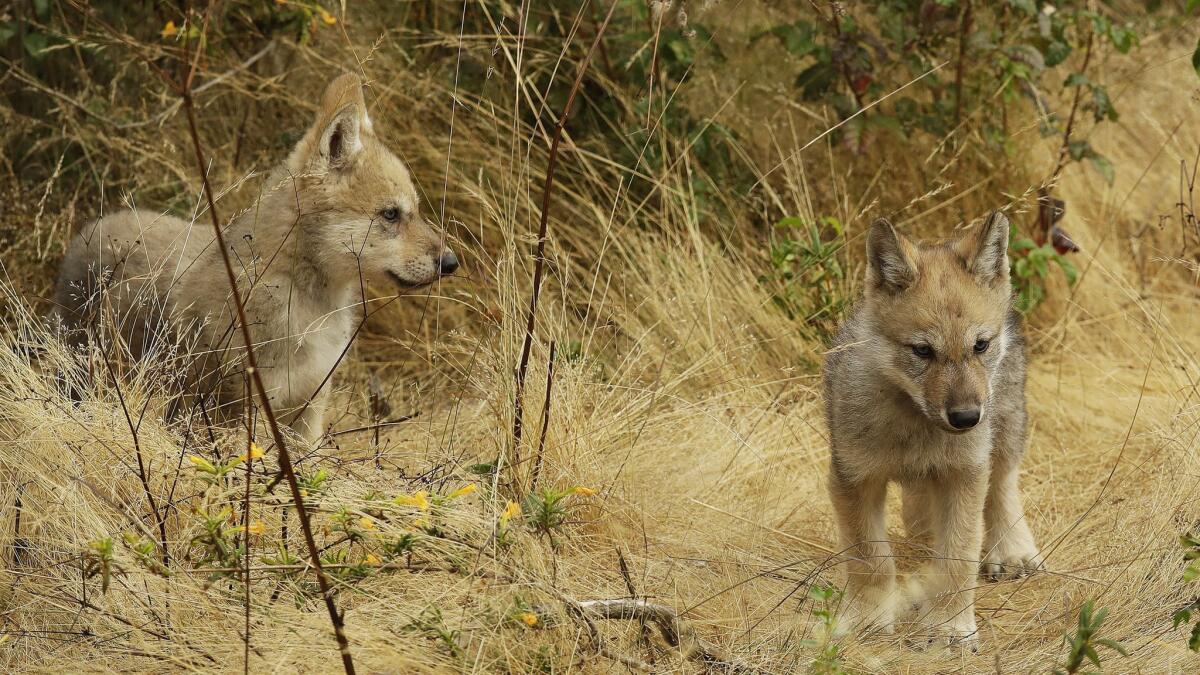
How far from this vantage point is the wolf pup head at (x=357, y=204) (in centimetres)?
532

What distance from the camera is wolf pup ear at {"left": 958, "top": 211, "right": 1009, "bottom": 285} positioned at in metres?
4.17

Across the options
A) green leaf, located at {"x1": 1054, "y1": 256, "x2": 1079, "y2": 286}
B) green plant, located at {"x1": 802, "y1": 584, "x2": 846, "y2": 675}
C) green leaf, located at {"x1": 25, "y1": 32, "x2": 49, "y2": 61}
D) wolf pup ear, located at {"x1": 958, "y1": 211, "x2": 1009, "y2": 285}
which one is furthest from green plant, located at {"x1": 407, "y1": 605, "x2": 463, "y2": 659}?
green leaf, located at {"x1": 25, "y1": 32, "x2": 49, "y2": 61}

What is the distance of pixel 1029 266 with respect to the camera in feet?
20.5

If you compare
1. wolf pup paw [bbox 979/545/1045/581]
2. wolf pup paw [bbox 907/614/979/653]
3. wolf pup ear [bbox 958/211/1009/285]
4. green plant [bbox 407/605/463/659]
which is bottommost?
wolf pup paw [bbox 979/545/1045/581]

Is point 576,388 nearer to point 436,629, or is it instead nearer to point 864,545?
point 864,545

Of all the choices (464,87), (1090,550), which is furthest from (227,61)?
(1090,550)

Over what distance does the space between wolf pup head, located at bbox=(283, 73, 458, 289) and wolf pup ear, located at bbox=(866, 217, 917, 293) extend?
1814mm

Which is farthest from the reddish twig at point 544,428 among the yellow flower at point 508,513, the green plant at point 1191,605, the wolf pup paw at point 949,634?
the green plant at point 1191,605

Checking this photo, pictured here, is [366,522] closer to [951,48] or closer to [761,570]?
[761,570]

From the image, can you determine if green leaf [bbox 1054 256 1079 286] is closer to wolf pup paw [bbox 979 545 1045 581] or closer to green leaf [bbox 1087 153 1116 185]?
green leaf [bbox 1087 153 1116 185]

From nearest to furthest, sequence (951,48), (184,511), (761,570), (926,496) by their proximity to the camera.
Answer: (184,511) → (761,570) → (926,496) → (951,48)

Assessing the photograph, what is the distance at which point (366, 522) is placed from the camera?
3551 mm

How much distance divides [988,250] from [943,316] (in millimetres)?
286

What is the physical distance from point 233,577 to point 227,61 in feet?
14.5
